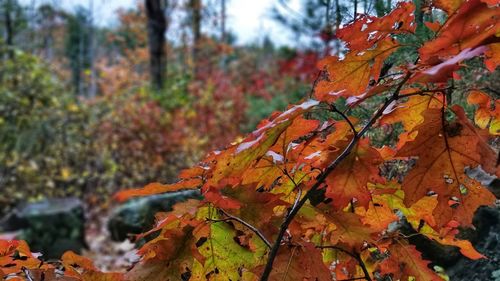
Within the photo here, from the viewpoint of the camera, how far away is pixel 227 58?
1936cm

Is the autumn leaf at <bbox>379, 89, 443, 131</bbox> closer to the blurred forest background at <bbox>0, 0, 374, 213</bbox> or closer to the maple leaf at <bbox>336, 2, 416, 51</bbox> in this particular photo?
the maple leaf at <bbox>336, 2, 416, 51</bbox>

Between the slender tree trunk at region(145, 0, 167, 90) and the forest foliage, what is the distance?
8.63 m

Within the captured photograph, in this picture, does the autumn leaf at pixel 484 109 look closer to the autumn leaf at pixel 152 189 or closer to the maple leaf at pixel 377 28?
the maple leaf at pixel 377 28

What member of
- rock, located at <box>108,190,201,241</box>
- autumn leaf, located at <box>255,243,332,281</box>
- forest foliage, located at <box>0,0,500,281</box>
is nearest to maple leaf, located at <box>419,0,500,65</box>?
forest foliage, located at <box>0,0,500,281</box>

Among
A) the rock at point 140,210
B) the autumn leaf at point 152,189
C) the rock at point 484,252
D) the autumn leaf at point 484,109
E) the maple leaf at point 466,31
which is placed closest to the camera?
the maple leaf at point 466,31

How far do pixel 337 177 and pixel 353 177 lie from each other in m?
0.03

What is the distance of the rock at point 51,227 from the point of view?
5.55m

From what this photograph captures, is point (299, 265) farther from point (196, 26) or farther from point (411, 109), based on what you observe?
point (196, 26)

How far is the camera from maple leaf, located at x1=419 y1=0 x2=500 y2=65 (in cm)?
61

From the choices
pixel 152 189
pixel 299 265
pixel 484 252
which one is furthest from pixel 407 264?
pixel 484 252

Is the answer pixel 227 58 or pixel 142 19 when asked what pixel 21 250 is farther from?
pixel 142 19

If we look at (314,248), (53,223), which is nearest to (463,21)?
(314,248)

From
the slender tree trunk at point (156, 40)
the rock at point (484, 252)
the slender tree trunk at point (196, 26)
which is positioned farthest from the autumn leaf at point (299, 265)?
the slender tree trunk at point (196, 26)

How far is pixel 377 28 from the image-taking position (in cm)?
81
